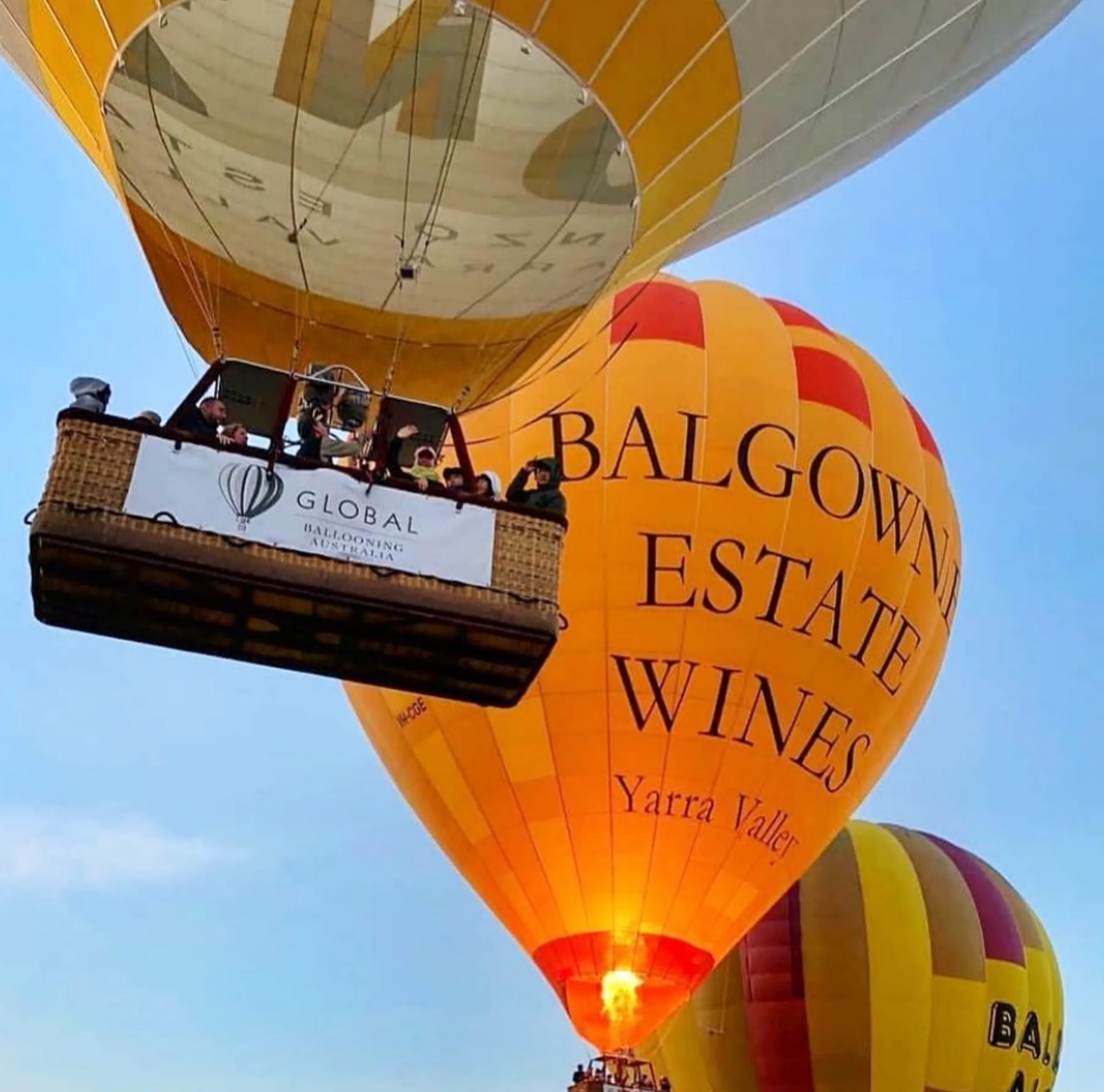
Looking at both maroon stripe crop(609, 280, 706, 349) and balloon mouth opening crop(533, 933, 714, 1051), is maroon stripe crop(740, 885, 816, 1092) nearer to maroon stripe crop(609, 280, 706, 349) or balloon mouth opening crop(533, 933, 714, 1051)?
Answer: balloon mouth opening crop(533, 933, 714, 1051)

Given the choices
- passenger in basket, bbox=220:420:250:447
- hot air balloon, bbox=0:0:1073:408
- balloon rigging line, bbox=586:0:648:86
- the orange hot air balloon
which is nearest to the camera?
passenger in basket, bbox=220:420:250:447

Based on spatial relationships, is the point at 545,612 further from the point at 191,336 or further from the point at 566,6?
the point at 191,336

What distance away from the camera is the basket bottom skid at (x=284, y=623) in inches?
184

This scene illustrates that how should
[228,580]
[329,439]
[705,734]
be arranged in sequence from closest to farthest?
[228,580], [329,439], [705,734]

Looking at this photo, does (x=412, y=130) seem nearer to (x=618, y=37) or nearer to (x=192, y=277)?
(x=618, y=37)

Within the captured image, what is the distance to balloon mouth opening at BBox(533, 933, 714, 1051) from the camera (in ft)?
29.8

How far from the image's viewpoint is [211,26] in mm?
5699

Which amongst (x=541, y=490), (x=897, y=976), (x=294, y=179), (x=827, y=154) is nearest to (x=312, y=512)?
A: (x=541, y=490)

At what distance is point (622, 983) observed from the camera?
30.0 ft

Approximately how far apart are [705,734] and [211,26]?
497 centimetres

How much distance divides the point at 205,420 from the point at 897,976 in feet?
31.1

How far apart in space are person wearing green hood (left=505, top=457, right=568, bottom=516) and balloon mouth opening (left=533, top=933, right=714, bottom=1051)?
465 cm

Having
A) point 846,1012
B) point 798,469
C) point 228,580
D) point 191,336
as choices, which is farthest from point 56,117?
point 846,1012

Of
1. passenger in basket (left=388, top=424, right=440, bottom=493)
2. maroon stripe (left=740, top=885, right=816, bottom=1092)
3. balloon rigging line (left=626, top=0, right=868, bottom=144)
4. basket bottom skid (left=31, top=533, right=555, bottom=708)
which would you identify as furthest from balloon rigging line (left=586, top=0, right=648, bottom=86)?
maroon stripe (left=740, top=885, right=816, bottom=1092)
